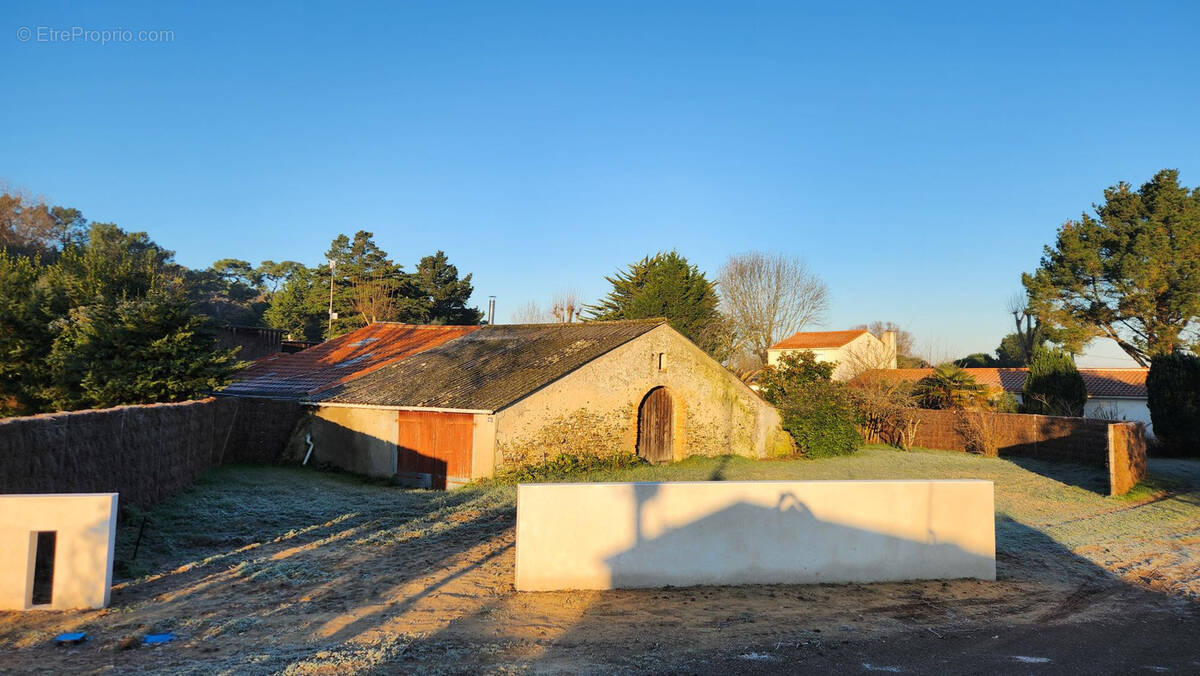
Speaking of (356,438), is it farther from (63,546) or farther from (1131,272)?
(1131,272)

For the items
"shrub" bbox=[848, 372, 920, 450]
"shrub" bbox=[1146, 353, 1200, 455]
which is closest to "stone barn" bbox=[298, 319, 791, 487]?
"shrub" bbox=[848, 372, 920, 450]

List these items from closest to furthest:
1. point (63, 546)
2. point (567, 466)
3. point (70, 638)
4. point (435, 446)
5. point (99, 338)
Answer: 1. point (70, 638)
2. point (63, 546)
3. point (99, 338)
4. point (435, 446)
5. point (567, 466)

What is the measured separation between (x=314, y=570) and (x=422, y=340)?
858 inches

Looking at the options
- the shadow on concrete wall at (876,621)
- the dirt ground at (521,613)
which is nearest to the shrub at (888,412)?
the dirt ground at (521,613)

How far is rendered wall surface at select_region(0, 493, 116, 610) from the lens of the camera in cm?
738

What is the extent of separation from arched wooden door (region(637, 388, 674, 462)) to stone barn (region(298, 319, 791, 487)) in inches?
1.7

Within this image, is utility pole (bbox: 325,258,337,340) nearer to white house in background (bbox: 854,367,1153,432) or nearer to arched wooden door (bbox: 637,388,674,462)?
arched wooden door (bbox: 637,388,674,462)

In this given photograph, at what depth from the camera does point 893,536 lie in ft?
30.9

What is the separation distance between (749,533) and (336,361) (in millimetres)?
23342

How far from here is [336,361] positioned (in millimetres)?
29000

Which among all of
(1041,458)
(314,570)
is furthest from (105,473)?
(1041,458)

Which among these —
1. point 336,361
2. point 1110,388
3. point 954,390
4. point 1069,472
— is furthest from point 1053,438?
point 336,361

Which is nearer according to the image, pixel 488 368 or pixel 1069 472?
pixel 1069 472

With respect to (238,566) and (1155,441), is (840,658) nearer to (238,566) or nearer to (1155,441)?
(238,566)
